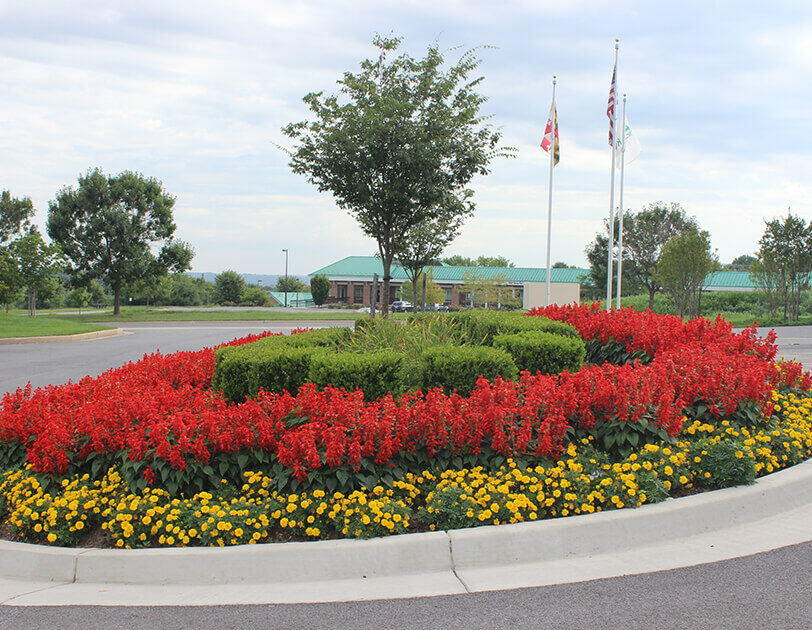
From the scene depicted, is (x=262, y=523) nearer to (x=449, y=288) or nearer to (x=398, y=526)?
(x=398, y=526)

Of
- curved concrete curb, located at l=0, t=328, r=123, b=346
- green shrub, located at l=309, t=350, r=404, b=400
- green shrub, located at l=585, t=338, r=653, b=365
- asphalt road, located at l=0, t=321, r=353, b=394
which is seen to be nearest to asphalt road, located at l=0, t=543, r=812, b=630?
green shrub, located at l=309, t=350, r=404, b=400

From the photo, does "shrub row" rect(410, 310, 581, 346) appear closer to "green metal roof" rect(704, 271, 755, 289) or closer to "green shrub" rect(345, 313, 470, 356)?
"green shrub" rect(345, 313, 470, 356)

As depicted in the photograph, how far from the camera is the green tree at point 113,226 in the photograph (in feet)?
111

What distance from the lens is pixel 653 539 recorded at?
3.71 meters

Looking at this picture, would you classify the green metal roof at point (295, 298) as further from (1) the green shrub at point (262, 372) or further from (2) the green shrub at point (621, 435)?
(2) the green shrub at point (621, 435)

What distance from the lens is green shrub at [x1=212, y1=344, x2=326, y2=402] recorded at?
18.6 ft

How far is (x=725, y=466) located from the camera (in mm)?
4211

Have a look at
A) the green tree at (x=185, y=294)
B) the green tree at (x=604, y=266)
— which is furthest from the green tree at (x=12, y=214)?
the green tree at (x=604, y=266)

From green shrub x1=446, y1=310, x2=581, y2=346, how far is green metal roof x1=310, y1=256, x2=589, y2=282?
146 feet

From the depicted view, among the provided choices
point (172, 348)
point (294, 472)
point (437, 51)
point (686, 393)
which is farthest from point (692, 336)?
point (172, 348)

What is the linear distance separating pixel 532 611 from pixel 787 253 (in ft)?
101

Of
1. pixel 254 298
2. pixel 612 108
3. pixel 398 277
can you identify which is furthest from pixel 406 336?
pixel 254 298

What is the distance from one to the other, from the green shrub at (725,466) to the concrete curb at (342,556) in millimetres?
822

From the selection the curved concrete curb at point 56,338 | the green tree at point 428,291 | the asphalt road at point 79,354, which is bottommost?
the asphalt road at point 79,354
